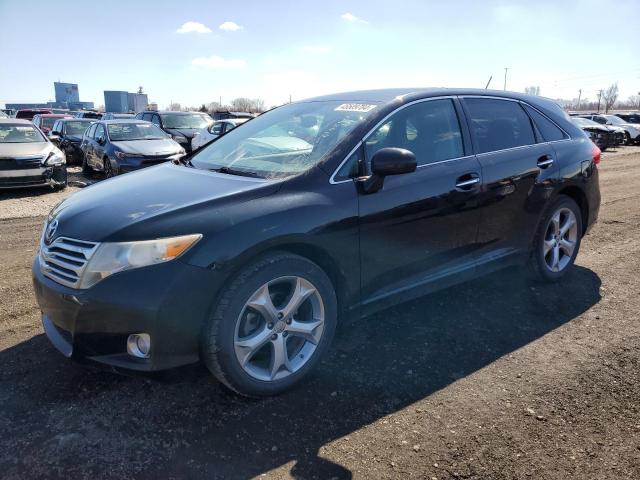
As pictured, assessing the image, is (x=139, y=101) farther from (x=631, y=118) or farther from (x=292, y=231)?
(x=292, y=231)

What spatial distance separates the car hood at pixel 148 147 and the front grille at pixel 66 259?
8.82 metres

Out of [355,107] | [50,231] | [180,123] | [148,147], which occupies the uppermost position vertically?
[180,123]

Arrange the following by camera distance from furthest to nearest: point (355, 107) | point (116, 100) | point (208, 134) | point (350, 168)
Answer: point (116, 100) < point (208, 134) < point (355, 107) < point (350, 168)

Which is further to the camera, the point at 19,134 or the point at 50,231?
the point at 19,134

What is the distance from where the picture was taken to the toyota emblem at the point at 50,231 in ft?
9.49

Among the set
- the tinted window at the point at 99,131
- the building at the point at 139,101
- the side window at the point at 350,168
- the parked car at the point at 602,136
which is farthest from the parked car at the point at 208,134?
the building at the point at 139,101

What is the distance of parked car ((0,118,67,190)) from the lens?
30.9 feet

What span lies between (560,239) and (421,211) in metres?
1.93

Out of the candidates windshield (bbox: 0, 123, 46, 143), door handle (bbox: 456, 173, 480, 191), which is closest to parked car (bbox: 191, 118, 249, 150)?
windshield (bbox: 0, 123, 46, 143)

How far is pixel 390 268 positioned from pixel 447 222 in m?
0.59

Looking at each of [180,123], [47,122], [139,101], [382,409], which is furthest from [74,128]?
[139,101]

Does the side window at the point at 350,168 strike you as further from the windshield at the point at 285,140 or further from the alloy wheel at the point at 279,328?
the alloy wheel at the point at 279,328

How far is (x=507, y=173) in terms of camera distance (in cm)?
389

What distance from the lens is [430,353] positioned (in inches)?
132
